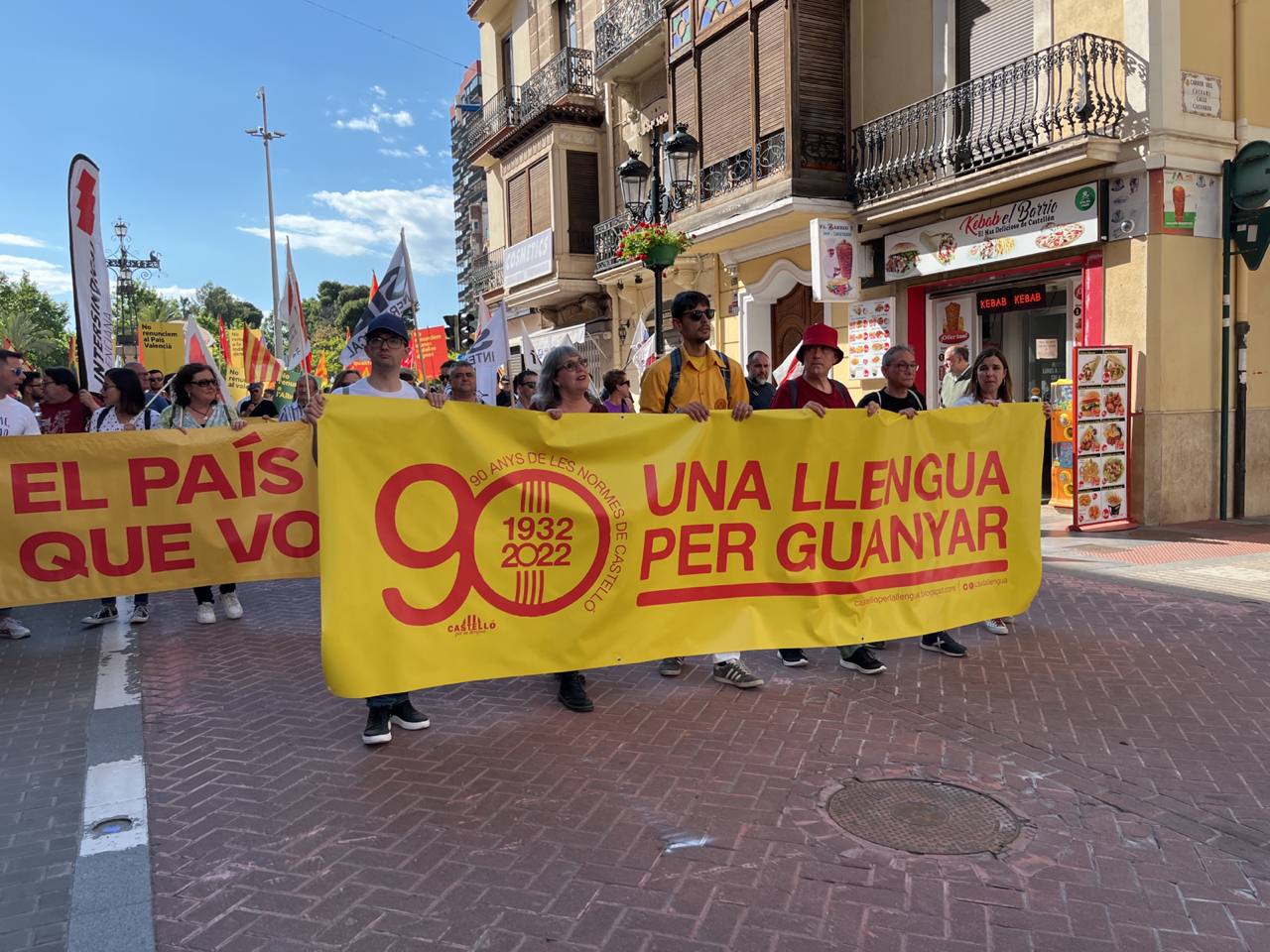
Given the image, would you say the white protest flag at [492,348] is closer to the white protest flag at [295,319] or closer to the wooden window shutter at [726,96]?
the white protest flag at [295,319]

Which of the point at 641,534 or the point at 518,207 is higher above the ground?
the point at 518,207

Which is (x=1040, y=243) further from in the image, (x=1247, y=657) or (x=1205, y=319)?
(x=1247, y=657)

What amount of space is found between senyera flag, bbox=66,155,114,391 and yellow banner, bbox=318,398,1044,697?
501 centimetres

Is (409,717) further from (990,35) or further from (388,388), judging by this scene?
(990,35)

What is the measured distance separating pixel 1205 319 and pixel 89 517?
11.7m

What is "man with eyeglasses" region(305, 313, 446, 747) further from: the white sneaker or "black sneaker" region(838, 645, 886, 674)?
the white sneaker

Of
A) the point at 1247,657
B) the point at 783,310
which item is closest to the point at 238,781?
the point at 1247,657

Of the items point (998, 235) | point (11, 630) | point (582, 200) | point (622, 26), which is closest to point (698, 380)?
point (11, 630)

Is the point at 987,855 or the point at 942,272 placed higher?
the point at 942,272

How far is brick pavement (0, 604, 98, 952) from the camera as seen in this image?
3.02 meters

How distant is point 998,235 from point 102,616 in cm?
1101

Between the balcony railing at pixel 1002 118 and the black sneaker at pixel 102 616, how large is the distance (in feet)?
35.6

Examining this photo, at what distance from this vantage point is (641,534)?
475 centimetres

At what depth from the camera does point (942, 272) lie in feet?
42.9
